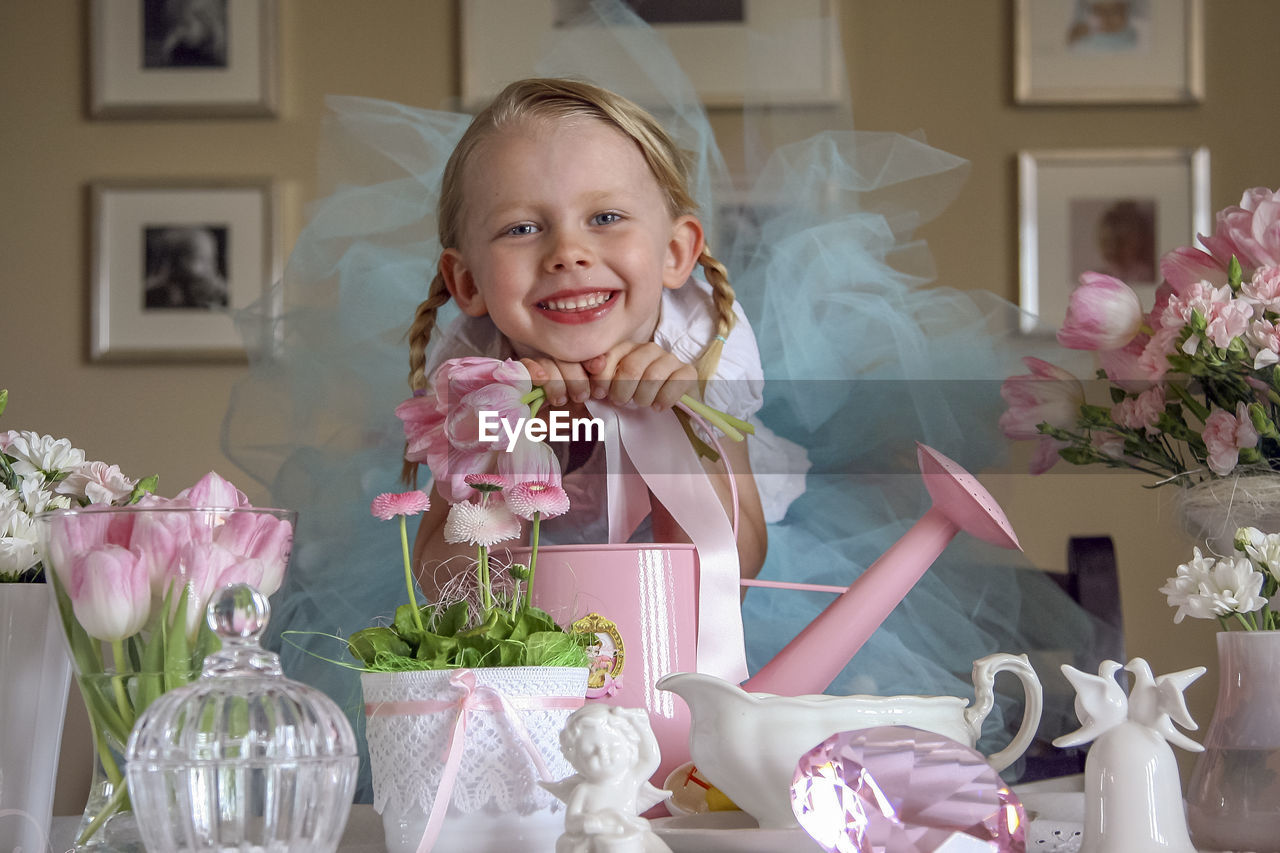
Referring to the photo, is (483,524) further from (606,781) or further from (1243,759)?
(1243,759)

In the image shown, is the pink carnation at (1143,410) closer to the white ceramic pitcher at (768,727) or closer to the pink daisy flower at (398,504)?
the white ceramic pitcher at (768,727)

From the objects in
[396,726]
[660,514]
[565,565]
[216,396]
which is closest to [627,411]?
[660,514]

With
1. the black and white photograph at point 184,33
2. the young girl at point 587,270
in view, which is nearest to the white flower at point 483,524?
the young girl at point 587,270

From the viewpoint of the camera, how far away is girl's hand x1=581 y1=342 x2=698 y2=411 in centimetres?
76

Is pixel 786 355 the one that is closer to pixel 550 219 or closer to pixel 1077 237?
pixel 550 219

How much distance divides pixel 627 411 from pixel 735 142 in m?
0.52

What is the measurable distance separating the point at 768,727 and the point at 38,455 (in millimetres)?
369

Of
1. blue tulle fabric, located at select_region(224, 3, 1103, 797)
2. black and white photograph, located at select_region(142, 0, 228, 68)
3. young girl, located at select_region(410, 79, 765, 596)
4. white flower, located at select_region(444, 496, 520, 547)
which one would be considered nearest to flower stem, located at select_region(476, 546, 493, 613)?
white flower, located at select_region(444, 496, 520, 547)

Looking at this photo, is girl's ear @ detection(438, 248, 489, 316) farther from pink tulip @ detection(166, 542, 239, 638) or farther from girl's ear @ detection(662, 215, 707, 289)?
pink tulip @ detection(166, 542, 239, 638)

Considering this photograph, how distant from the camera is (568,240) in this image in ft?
2.66

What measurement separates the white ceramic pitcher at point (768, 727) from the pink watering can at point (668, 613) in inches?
3.8

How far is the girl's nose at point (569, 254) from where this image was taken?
809 mm

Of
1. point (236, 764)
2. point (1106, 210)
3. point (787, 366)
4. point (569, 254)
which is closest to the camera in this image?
point (236, 764)

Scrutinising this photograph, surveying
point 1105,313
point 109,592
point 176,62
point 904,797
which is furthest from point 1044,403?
point 176,62
